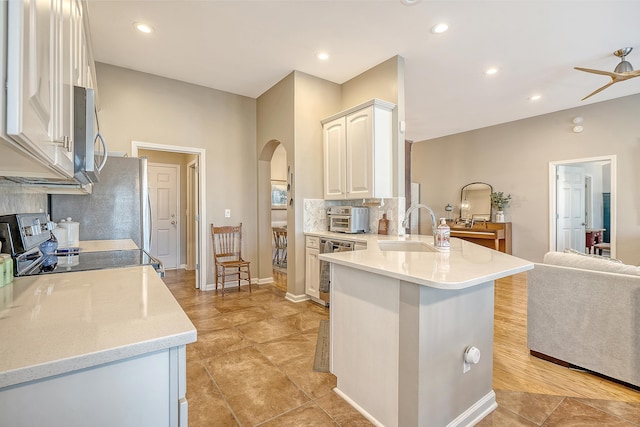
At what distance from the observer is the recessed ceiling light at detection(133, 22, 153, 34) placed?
2928 mm

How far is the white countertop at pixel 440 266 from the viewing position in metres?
1.28

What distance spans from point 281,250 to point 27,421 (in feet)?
19.6

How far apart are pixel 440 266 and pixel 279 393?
1322 mm

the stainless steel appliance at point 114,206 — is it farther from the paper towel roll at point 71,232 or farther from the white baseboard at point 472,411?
the white baseboard at point 472,411

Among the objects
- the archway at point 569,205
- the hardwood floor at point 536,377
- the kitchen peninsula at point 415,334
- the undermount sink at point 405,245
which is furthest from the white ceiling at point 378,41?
the hardwood floor at point 536,377

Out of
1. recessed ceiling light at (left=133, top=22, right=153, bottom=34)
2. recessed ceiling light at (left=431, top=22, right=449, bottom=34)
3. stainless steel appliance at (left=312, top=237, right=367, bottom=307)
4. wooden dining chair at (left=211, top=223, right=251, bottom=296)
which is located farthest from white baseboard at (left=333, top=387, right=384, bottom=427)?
recessed ceiling light at (left=133, top=22, right=153, bottom=34)

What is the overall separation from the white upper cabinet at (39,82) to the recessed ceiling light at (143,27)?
220 cm

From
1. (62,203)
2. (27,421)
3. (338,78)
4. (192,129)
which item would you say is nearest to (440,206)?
(338,78)

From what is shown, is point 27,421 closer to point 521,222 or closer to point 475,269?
point 475,269

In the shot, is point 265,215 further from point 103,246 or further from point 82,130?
point 82,130

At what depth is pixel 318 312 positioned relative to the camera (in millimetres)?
3434

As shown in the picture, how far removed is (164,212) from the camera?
5.64 meters

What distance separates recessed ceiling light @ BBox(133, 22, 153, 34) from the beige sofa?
4187 mm

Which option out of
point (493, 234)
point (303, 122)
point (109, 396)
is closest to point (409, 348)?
point (109, 396)
